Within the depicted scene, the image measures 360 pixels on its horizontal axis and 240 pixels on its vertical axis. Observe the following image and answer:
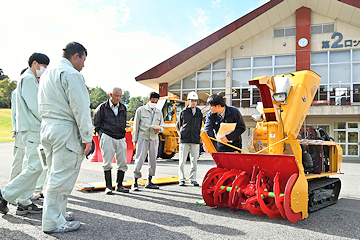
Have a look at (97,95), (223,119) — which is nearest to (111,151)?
(223,119)

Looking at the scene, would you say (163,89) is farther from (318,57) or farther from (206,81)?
(318,57)

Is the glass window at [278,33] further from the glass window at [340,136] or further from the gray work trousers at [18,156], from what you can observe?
the gray work trousers at [18,156]

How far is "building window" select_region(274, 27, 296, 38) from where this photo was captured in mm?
21078

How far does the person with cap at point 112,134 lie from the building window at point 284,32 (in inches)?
734

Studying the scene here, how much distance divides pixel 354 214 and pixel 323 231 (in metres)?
1.16

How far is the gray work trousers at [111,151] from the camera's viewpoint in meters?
5.58

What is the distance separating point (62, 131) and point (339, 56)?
2147 centimetres

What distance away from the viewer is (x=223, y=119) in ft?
16.7

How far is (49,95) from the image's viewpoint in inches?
127

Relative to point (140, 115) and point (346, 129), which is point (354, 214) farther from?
point (346, 129)

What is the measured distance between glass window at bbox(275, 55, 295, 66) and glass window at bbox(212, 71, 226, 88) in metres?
4.07

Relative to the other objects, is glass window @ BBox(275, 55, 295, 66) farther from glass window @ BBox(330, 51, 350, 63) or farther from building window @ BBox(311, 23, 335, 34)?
glass window @ BBox(330, 51, 350, 63)

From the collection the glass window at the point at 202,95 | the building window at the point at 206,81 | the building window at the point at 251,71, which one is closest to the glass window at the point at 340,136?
the building window at the point at 251,71

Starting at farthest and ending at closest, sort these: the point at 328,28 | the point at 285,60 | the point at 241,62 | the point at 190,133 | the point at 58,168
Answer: the point at 241,62, the point at 285,60, the point at 328,28, the point at 190,133, the point at 58,168
